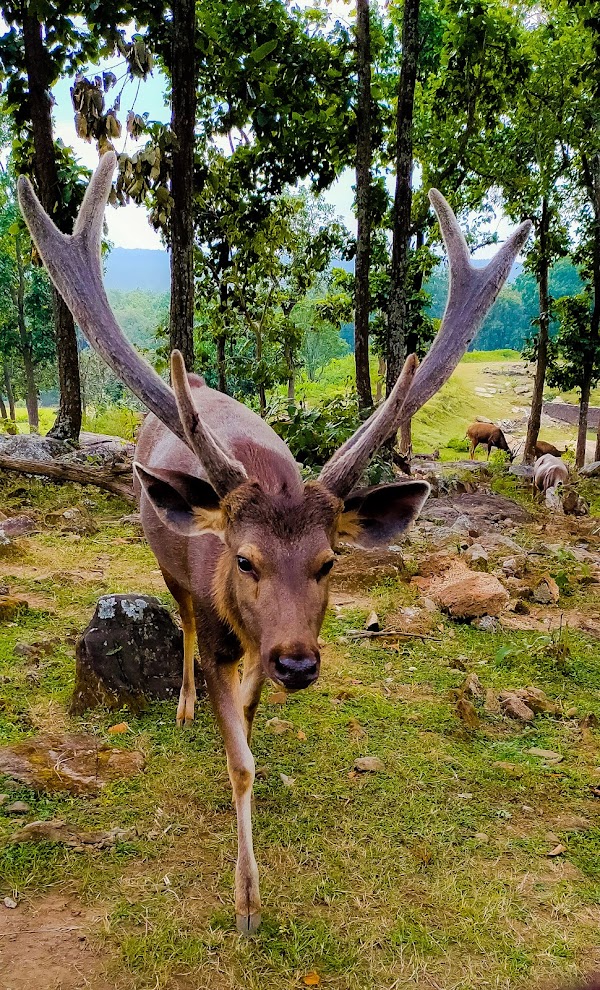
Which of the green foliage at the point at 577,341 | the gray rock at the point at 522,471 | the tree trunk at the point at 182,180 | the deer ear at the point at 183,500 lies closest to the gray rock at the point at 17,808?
the deer ear at the point at 183,500

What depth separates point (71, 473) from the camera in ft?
35.7

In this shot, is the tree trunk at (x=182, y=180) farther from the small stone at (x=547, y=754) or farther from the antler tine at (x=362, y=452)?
the small stone at (x=547, y=754)

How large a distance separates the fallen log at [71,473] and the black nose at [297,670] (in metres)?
8.49

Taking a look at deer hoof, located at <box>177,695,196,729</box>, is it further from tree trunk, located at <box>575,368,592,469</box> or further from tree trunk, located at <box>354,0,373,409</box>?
tree trunk, located at <box>575,368,592,469</box>

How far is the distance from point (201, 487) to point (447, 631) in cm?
367

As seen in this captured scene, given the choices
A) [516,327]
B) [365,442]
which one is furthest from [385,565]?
[516,327]

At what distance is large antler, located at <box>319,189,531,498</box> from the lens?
3162 millimetres

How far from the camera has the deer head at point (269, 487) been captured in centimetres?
277

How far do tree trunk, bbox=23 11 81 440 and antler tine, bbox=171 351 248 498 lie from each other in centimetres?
1001

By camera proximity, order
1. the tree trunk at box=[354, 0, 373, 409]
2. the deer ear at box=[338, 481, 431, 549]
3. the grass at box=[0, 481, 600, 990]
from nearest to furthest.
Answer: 1. the grass at box=[0, 481, 600, 990]
2. the deer ear at box=[338, 481, 431, 549]
3. the tree trunk at box=[354, 0, 373, 409]

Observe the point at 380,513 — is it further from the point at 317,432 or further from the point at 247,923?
the point at 317,432

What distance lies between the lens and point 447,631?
239 inches

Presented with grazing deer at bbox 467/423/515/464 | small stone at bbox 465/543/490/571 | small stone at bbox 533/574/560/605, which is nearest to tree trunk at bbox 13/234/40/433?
grazing deer at bbox 467/423/515/464

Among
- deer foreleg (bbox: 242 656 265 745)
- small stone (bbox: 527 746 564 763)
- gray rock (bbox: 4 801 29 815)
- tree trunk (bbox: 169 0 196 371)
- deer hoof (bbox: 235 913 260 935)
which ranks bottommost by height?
small stone (bbox: 527 746 564 763)
